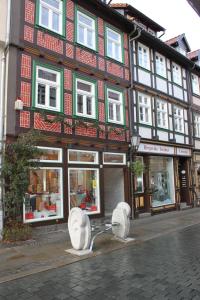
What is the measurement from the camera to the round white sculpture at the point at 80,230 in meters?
6.96

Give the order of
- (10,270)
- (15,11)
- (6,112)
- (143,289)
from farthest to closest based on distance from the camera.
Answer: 1. (15,11)
2. (6,112)
3. (10,270)
4. (143,289)

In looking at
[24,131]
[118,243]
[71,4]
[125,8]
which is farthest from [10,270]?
[125,8]

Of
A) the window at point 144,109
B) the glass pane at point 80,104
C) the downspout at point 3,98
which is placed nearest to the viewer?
the downspout at point 3,98

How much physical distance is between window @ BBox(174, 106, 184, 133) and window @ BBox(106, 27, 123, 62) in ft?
17.1

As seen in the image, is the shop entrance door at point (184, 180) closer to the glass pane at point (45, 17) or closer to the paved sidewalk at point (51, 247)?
the paved sidewalk at point (51, 247)

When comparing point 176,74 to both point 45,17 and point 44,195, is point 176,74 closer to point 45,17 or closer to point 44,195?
point 45,17

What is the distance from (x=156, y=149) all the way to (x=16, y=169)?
8.23 metres

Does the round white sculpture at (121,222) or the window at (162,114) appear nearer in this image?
the round white sculpture at (121,222)

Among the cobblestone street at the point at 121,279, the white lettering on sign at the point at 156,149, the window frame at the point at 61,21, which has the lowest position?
the cobblestone street at the point at 121,279

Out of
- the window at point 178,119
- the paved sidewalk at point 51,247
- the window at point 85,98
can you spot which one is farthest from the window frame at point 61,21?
the window at point 178,119

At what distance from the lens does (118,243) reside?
7977 mm

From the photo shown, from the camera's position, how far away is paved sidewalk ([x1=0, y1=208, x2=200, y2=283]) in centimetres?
590

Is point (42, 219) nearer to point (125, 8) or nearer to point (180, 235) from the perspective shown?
point (180, 235)

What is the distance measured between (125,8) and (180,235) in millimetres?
11984
